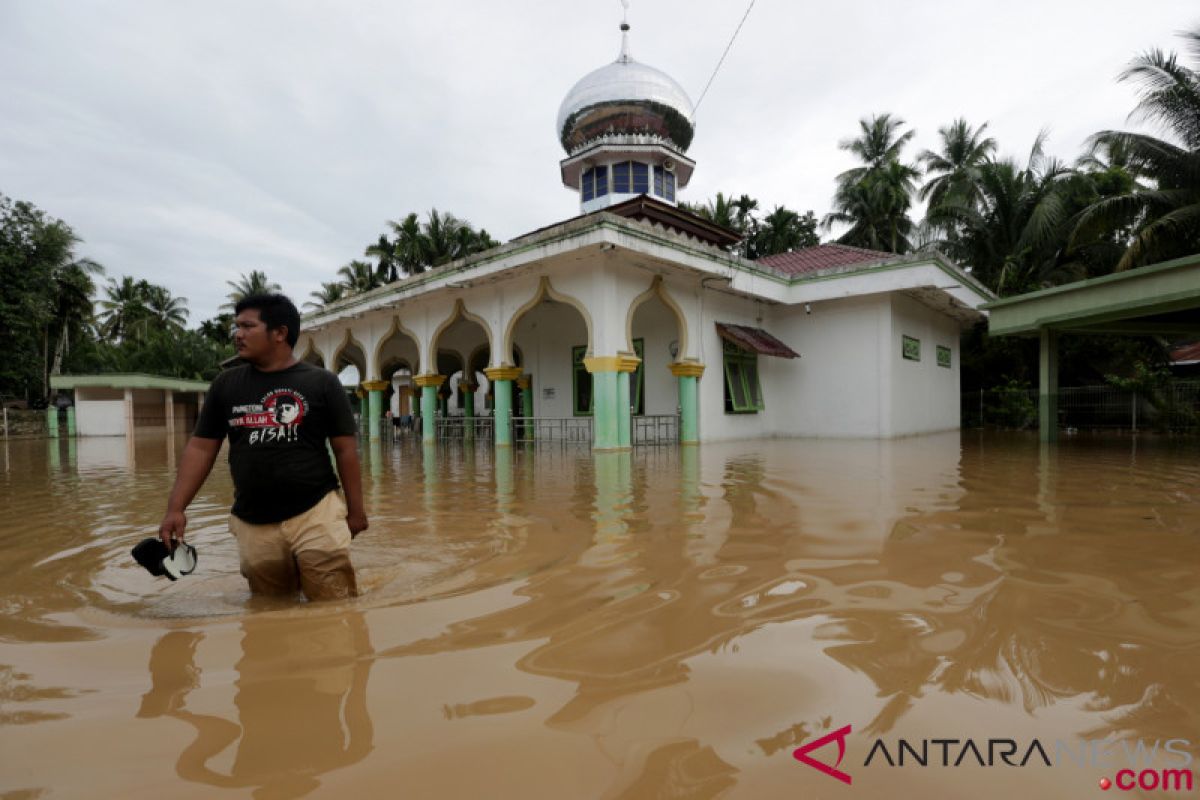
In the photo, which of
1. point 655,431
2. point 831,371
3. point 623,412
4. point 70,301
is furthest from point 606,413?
point 70,301

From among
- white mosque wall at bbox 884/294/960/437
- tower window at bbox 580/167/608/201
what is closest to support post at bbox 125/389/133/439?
tower window at bbox 580/167/608/201

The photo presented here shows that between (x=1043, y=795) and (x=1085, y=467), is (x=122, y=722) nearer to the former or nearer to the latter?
(x=1043, y=795)

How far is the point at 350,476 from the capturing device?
2787 millimetres

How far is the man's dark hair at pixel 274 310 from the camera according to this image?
2.67 meters

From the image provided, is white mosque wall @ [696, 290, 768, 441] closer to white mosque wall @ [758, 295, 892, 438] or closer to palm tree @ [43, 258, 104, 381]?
white mosque wall @ [758, 295, 892, 438]

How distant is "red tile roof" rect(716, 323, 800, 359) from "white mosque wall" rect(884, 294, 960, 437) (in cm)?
232

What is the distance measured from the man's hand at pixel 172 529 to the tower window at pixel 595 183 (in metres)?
18.3

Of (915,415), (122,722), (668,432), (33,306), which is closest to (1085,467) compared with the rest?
(668,432)

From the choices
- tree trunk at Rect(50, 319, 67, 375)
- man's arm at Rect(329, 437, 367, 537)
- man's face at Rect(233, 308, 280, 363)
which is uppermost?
tree trunk at Rect(50, 319, 67, 375)

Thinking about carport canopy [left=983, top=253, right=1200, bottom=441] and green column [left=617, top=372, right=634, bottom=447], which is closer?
carport canopy [left=983, top=253, right=1200, bottom=441]

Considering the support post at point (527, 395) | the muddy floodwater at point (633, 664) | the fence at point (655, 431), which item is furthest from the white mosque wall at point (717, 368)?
the muddy floodwater at point (633, 664)

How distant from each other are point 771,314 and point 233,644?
15194 mm

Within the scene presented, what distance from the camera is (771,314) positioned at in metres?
16.0

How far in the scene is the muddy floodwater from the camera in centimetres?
145
